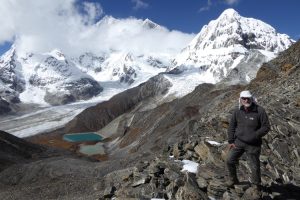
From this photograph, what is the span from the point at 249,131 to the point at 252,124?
0.89 ft

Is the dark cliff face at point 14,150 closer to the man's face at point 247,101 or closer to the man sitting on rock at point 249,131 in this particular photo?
the man sitting on rock at point 249,131

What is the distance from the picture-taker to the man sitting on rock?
1603 centimetres

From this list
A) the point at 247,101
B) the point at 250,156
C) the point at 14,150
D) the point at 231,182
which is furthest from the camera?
the point at 14,150

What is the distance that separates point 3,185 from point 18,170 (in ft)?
25.5

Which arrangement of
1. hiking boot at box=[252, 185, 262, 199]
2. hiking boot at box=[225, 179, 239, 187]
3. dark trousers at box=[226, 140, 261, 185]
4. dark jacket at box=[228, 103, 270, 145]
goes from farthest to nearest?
1. hiking boot at box=[225, 179, 239, 187]
2. hiking boot at box=[252, 185, 262, 199]
3. dark trousers at box=[226, 140, 261, 185]
4. dark jacket at box=[228, 103, 270, 145]

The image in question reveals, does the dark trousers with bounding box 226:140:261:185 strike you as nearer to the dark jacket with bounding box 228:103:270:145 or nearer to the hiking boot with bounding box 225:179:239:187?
the dark jacket with bounding box 228:103:270:145

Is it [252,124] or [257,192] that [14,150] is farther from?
[252,124]

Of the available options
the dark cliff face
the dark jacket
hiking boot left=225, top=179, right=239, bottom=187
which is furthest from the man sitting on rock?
the dark cliff face

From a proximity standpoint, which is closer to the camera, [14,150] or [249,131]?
[249,131]

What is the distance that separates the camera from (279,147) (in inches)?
918

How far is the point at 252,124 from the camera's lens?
16125mm

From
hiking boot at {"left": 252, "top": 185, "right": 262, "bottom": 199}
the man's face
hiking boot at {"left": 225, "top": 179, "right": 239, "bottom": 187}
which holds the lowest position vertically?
hiking boot at {"left": 252, "top": 185, "right": 262, "bottom": 199}

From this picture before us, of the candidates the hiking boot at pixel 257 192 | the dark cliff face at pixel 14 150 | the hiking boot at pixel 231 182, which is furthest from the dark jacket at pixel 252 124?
the dark cliff face at pixel 14 150

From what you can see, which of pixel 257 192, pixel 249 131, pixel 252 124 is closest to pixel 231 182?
pixel 257 192
